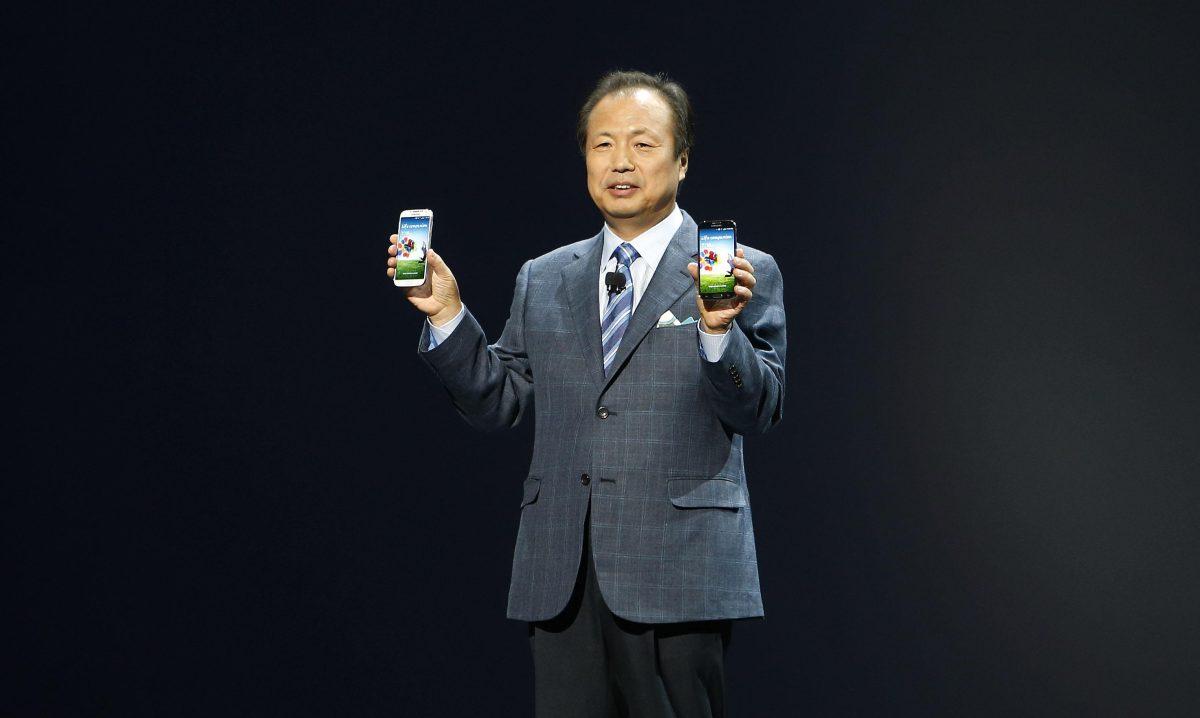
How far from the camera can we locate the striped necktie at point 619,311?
2.14 m

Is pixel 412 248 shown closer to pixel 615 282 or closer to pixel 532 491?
pixel 615 282

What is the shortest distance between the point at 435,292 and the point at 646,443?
0.45 meters

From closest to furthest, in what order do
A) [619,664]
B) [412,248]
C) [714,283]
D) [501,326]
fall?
[714,283] < [619,664] < [412,248] < [501,326]

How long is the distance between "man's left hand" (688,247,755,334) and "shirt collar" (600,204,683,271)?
249 millimetres

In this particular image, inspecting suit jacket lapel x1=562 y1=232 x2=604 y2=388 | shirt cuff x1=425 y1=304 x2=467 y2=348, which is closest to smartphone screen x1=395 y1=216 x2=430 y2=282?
shirt cuff x1=425 y1=304 x2=467 y2=348

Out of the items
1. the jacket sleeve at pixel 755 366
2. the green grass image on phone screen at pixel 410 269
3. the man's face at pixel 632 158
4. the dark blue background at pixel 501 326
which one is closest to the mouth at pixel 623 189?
the man's face at pixel 632 158

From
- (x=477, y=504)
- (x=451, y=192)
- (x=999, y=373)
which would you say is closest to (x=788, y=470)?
(x=999, y=373)

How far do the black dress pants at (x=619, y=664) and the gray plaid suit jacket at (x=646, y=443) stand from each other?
5 centimetres

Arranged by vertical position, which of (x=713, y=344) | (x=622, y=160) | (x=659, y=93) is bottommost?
(x=713, y=344)

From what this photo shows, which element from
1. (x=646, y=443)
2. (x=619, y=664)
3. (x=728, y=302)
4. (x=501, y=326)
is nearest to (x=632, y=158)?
(x=728, y=302)

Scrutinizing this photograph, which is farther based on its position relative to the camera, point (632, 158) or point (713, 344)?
point (632, 158)

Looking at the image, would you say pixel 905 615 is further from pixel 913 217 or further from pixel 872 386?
pixel 913 217

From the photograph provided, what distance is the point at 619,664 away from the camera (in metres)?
2.02

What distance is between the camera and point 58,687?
3441mm
